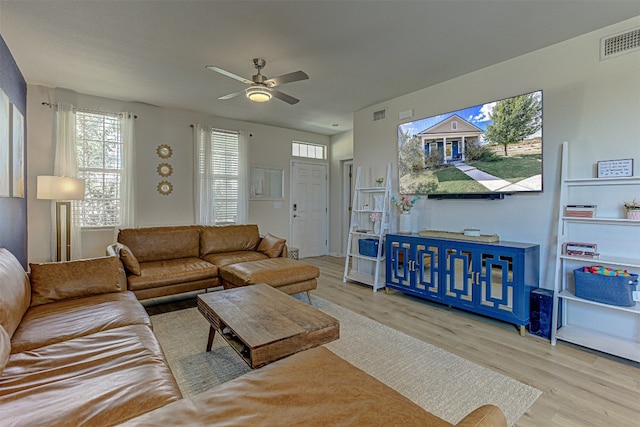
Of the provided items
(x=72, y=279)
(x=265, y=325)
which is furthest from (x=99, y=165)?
(x=265, y=325)

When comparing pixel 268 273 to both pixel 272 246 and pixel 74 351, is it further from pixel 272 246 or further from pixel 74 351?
pixel 74 351

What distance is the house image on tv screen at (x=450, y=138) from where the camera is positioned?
339 centimetres

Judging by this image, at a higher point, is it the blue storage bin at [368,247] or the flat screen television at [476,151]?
the flat screen television at [476,151]

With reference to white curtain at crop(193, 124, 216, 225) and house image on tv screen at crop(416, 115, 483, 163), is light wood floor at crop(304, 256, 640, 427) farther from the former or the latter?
white curtain at crop(193, 124, 216, 225)

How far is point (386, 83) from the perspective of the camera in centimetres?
378

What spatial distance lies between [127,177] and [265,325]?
3779 mm

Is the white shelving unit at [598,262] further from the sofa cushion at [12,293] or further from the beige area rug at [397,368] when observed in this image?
the sofa cushion at [12,293]

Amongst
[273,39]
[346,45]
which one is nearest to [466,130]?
[346,45]

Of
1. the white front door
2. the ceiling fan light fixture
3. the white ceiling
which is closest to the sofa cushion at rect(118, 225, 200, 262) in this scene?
the white ceiling

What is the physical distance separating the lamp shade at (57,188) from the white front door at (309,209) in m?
3.57

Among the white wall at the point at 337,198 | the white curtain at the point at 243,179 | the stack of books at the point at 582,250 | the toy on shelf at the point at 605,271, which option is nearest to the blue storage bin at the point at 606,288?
the toy on shelf at the point at 605,271

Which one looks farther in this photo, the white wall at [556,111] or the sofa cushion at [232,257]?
the sofa cushion at [232,257]

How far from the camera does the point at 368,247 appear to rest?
4309 mm

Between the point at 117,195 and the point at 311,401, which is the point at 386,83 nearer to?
the point at 311,401
